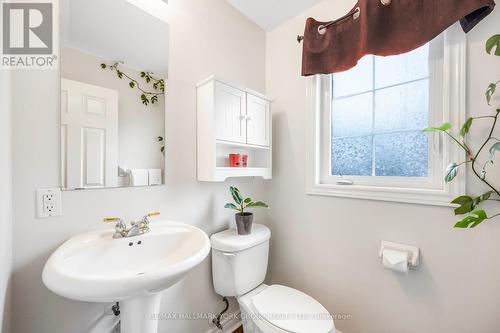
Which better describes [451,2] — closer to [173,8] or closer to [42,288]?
[173,8]

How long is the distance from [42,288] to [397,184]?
1762 millimetres

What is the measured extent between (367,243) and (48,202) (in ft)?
5.23

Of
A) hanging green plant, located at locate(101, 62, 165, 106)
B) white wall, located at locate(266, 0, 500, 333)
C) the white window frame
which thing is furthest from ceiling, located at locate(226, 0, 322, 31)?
hanging green plant, located at locate(101, 62, 165, 106)

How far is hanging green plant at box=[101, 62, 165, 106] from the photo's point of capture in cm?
104

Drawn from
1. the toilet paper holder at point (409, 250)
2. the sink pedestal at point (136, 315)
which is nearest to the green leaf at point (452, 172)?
the toilet paper holder at point (409, 250)

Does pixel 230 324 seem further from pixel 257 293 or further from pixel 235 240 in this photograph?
pixel 235 240

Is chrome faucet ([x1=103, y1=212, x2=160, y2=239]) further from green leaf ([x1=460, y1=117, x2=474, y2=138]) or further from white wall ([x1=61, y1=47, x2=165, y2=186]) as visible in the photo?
green leaf ([x1=460, y1=117, x2=474, y2=138])

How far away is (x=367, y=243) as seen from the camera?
4.11ft

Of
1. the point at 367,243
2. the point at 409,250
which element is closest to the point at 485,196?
the point at 409,250

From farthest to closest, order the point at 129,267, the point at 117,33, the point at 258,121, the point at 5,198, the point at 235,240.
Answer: the point at 258,121, the point at 235,240, the point at 117,33, the point at 129,267, the point at 5,198

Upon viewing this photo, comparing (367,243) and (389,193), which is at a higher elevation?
(389,193)

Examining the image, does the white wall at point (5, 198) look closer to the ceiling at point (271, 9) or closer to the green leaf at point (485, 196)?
the ceiling at point (271, 9)
